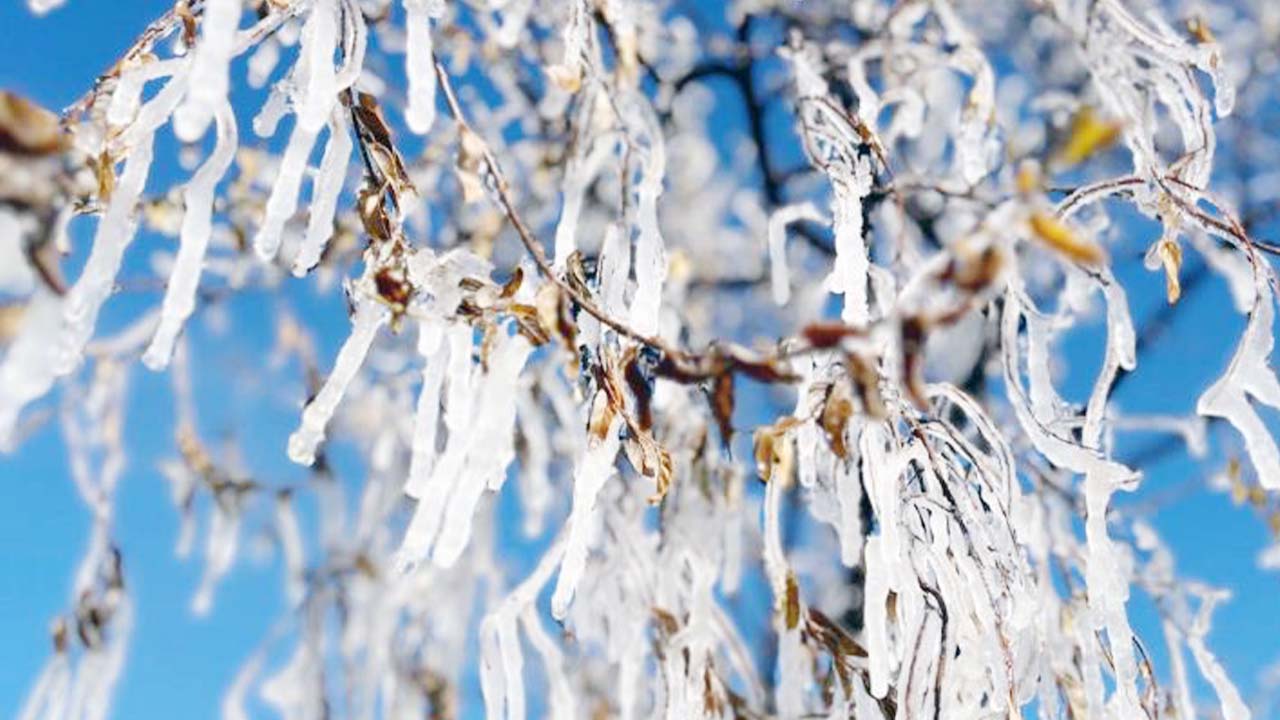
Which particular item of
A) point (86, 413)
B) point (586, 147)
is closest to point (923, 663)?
point (586, 147)

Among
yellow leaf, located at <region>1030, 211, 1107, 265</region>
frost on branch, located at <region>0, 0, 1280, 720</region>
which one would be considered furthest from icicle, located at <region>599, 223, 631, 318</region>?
yellow leaf, located at <region>1030, 211, 1107, 265</region>

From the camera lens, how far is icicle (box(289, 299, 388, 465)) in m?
0.87

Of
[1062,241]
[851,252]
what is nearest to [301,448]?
[851,252]

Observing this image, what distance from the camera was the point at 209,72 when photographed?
71 centimetres

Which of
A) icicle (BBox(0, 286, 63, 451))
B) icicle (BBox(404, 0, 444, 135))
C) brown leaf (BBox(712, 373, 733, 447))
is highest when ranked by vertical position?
icicle (BBox(404, 0, 444, 135))

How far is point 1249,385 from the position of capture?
955 millimetres

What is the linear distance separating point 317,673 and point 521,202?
3.63 feet

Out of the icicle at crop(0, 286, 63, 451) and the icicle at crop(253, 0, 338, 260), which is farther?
the icicle at crop(253, 0, 338, 260)

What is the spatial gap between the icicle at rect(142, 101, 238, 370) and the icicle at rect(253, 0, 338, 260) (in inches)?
1.7

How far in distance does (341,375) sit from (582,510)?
0.20 meters

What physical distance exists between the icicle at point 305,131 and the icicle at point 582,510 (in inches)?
10.7

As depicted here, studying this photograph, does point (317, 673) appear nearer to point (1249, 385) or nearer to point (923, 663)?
point (923, 663)

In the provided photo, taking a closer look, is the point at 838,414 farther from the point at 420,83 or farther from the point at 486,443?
the point at 420,83

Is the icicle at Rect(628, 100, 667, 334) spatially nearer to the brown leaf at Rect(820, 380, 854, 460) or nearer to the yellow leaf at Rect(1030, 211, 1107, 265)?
the brown leaf at Rect(820, 380, 854, 460)
